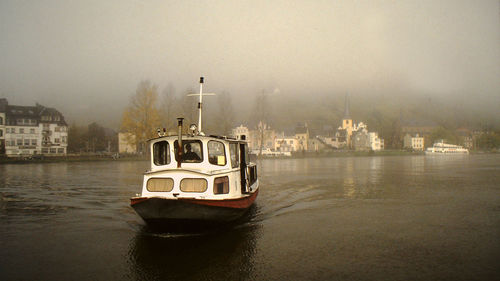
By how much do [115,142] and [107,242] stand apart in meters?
139

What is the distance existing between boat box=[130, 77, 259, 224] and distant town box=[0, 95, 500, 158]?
13.7 metres

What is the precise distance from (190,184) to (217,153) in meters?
3.05

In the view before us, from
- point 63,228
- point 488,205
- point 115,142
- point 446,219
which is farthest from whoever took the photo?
point 115,142

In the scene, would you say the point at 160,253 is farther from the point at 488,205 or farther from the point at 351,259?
the point at 488,205

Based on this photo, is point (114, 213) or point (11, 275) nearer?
point (11, 275)

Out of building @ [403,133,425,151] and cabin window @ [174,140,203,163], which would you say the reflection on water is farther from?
building @ [403,133,425,151]

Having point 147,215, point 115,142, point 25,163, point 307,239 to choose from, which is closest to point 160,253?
point 147,215

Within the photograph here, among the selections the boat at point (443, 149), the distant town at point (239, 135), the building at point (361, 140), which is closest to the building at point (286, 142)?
the distant town at point (239, 135)

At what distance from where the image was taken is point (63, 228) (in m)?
15.6

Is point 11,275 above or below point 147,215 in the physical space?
below

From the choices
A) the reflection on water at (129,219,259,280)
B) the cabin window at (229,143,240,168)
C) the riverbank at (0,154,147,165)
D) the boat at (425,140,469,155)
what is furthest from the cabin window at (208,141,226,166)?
the boat at (425,140,469,155)

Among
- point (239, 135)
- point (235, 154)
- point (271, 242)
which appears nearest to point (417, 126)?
point (239, 135)

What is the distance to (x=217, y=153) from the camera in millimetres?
16031

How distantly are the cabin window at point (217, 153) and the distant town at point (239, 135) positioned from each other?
12.7 m
